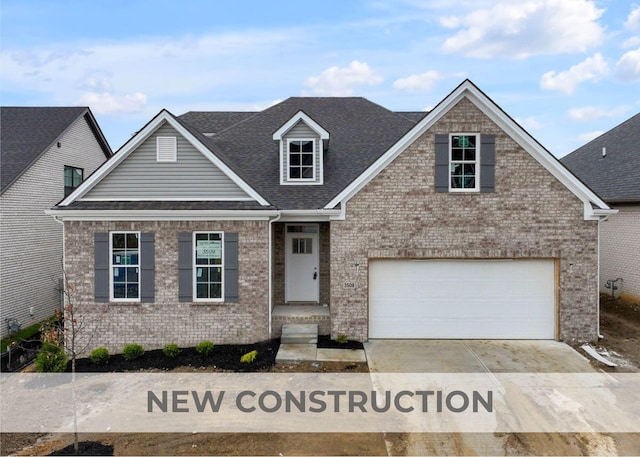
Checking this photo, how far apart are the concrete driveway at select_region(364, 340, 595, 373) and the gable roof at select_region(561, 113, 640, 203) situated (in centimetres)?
774

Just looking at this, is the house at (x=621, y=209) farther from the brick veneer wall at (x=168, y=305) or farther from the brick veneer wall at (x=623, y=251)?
the brick veneer wall at (x=168, y=305)

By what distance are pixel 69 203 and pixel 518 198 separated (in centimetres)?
1149

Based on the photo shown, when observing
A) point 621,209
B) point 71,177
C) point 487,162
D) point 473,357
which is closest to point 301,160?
point 487,162

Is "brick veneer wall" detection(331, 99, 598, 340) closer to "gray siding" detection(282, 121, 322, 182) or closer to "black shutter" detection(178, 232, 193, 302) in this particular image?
"gray siding" detection(282, 121, 322, 182)

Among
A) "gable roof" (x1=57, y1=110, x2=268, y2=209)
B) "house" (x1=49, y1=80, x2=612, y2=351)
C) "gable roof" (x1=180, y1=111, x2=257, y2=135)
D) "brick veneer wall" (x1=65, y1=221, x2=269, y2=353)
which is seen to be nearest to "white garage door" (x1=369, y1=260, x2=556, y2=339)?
"house" (x1=49, y1=80, x2=612, y2=351)

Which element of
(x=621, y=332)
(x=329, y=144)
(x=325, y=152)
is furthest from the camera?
(x=329, y=144)

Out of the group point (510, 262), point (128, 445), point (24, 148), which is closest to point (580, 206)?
point (510, 262)

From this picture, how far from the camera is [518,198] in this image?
10.4 m

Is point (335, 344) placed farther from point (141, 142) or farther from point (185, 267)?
point (141, 142)

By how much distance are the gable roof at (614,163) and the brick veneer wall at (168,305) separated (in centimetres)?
1324

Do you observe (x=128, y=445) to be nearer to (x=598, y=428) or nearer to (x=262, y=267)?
(x=262, y=267)

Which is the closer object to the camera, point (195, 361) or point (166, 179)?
point (195, 361)

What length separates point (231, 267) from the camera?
10273 millimetres

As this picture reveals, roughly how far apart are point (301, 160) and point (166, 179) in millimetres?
3872
